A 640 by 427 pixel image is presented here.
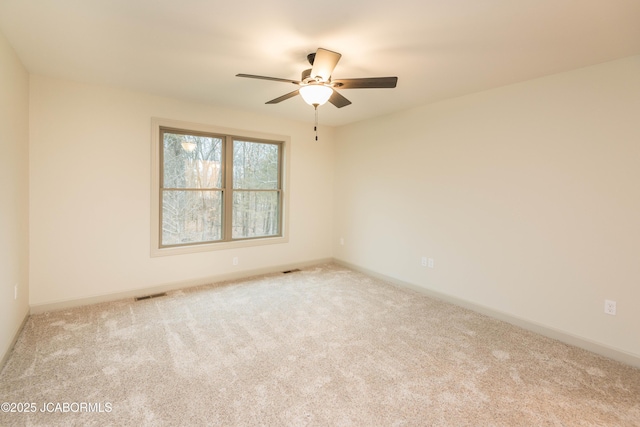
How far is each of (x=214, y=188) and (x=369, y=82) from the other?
113 inches

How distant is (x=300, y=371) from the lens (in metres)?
2.32

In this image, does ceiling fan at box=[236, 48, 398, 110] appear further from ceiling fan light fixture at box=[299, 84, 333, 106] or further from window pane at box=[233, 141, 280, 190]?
window pane at box=[233, 141, 280, 190]

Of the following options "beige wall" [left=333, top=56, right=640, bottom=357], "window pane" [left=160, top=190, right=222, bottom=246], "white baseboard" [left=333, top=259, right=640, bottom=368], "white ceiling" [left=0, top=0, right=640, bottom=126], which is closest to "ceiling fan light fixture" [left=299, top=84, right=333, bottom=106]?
"white ceiling" [left=0, top=0, right=640, bottom=126]

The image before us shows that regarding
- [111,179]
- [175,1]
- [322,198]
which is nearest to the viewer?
[175,1]

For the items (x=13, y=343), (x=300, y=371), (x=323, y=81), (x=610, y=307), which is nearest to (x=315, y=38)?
(x=323, y=81)

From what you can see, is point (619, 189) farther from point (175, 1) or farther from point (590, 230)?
point (175, 1)

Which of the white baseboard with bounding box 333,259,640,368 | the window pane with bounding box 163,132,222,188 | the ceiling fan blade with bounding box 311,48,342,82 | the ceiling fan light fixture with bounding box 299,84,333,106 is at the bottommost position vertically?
the white baseboard with bounding box 333,259,640,368

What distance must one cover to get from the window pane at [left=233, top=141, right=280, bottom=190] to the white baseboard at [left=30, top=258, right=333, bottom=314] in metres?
1.31

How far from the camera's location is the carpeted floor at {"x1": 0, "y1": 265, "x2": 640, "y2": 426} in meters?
1.89

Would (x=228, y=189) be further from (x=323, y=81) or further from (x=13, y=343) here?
(x=13, y=343)

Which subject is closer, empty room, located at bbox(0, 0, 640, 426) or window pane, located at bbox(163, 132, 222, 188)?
empty room, located at bbox(0, 0, 640, 426)

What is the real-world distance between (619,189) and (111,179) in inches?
197

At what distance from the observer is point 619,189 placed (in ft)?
8.39

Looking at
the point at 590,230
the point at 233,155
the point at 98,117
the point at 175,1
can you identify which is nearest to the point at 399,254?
the point at 590,230
